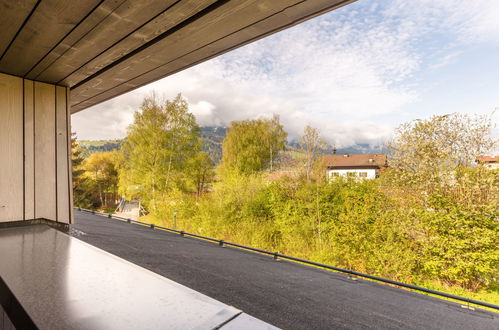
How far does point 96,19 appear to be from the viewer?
2.99ft

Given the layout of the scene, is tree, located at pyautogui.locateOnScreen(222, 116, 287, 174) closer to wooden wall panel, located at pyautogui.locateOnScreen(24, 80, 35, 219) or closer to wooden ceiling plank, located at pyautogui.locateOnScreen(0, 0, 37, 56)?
wooden wall panel, located at pyautogui.locateOnScreen(24, 80, 35, 219)

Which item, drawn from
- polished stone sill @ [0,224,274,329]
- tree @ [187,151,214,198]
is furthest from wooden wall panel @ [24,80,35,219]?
tree @ [187,151,214,198]

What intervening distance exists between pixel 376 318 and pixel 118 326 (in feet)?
6.05

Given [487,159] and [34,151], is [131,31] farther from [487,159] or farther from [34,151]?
[487,159]

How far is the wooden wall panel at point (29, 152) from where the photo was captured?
59.5 inches

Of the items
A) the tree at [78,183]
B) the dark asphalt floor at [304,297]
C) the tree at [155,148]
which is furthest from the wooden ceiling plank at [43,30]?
the tree at [78,183]

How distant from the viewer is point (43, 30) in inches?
39.0

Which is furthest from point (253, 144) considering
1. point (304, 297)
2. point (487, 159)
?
point (304, 297)

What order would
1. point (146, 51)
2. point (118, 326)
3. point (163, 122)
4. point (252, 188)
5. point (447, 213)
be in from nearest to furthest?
point (118, 326)
point (146, 51)
point (447, 213)
point (252, 188)
point (163, 122)

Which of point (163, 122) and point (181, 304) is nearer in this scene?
point (181, 304)

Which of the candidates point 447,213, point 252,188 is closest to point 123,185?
point 252,188

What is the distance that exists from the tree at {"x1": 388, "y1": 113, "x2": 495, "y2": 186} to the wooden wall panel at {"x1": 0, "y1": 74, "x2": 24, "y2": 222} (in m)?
8.43

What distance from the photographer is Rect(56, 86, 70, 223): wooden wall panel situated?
165cm

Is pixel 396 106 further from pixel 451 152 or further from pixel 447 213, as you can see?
pixel 447 213
